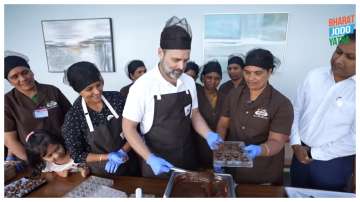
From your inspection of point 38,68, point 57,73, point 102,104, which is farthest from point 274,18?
point 38,68

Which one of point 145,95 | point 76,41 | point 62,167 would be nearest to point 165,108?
point 145,95

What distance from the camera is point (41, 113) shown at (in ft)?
4.95

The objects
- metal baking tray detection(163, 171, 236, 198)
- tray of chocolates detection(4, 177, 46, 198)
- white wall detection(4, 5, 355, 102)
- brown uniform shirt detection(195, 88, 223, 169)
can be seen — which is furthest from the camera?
white wall detection(4, 5, 355, 102)

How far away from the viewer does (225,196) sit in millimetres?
1006

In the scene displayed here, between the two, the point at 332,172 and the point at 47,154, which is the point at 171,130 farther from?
the point at 332,172

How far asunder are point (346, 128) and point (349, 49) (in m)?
0.45

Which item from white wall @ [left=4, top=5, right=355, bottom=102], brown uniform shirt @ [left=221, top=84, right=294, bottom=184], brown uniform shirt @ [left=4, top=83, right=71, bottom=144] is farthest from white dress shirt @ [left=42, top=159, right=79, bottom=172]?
white wall @ [left=4, top=5, right=355, bottom=102]

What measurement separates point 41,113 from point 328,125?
71.9 inches

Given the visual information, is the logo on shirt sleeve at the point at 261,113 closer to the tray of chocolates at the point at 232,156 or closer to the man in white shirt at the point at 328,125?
the tray of chocolates at the point at 232,156

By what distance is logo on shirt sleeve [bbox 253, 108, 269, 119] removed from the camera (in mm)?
1317

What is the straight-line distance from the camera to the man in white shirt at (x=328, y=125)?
1.27m

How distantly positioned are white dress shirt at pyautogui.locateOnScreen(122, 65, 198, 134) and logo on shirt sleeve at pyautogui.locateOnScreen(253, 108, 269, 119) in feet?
1.57

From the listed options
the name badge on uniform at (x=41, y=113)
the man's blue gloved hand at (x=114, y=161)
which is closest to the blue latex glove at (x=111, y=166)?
the man's blue gloved hand at (x=114, y=161)

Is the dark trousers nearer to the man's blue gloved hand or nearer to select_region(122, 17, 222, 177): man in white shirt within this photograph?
select_region(122, 17, 222, 177): man in white shirt
